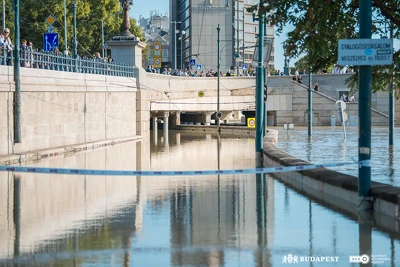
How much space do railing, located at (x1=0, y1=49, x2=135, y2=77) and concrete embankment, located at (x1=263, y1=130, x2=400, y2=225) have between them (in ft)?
39.7

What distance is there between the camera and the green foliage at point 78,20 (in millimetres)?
82312

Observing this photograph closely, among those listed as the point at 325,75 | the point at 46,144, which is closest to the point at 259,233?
the point at 46,144

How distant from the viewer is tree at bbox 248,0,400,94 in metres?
17.2

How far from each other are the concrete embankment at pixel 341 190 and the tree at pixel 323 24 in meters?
2.44

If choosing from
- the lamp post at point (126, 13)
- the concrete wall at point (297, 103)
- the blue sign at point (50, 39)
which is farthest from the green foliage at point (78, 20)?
the blue sign at point (50, 39)

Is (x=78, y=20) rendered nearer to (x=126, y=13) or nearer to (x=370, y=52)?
(x=126, y=13)

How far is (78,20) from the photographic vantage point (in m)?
91.6

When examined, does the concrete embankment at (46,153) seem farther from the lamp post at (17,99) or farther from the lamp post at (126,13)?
the lamp post at (126,13)

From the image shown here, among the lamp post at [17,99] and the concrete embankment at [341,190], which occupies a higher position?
the lamp post at [17,99]

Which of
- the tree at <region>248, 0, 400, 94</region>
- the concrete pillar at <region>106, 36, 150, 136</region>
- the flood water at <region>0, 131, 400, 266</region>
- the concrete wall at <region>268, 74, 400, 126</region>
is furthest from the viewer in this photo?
the concrete wall at <region>268, 74, 400, 126</region>

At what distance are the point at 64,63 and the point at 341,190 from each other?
75.5ft

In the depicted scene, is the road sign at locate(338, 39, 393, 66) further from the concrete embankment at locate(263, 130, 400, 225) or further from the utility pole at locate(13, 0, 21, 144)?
the utility pole at locate(13, 0, 21, 144)

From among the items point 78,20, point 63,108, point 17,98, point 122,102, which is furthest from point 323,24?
point 78,20

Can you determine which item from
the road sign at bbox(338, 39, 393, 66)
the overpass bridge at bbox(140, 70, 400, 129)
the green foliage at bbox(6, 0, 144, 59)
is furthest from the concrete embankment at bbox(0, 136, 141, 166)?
the green foliage at bbox(6, 0, 144, 59)
